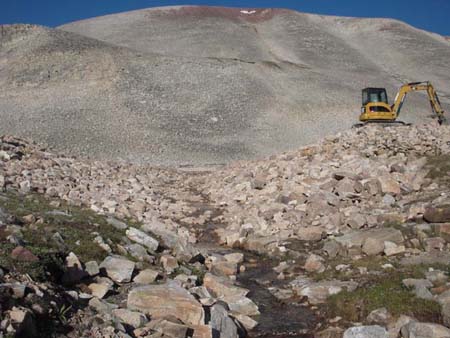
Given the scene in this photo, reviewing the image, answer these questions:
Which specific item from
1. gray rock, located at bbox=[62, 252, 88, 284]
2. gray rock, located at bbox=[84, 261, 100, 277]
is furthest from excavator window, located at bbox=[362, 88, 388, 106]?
gray rock, located at bbox=[62, 252, 88, 284]

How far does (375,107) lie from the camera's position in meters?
26.0

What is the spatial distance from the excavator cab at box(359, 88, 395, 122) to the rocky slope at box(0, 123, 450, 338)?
657cm

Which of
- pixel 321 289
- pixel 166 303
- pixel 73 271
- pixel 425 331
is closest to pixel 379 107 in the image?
pixel 321 289

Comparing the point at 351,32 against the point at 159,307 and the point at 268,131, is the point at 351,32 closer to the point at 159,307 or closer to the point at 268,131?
the point at 268,131

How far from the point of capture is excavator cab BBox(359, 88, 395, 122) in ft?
84.4

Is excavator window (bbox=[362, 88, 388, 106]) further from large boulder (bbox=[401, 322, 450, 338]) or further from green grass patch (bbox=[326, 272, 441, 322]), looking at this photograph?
large boulder (bbox=[401, 322, 450, 338])

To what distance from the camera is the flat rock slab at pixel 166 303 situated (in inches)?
280

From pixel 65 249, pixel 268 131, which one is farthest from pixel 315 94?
pixel 65 249

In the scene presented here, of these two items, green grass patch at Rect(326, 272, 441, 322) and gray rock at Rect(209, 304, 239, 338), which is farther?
green grass patch at Rect(326, 272, 441, 322)

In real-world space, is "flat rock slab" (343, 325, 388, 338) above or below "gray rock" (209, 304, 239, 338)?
below

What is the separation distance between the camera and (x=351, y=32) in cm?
8388

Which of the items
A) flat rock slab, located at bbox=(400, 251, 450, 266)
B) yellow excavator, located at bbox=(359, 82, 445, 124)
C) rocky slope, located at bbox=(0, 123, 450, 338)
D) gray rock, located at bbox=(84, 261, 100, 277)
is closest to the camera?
rocky slope, located at bbox=(0, 123, 450, 338)

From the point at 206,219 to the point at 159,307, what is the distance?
8.50m

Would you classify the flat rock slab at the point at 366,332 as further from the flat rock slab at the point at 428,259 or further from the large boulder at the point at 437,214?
the large boulder at the point at 437,214
